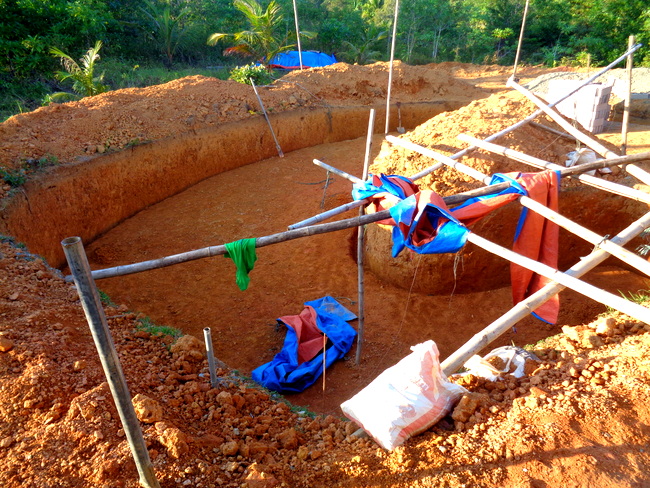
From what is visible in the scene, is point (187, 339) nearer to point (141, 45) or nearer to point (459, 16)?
point (141, 45)

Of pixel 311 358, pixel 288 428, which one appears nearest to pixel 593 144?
pixel 311 358

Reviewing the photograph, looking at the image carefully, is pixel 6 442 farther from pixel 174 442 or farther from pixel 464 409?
pixel 464 409

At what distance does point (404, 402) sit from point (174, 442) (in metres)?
1.39

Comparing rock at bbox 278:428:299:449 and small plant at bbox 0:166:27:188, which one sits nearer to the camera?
rock at bbox 278:428:299:449

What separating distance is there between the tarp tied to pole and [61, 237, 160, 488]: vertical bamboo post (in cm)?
228

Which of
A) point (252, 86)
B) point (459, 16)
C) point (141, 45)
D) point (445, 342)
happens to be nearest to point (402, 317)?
point (445, 342)

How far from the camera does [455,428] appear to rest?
285cm

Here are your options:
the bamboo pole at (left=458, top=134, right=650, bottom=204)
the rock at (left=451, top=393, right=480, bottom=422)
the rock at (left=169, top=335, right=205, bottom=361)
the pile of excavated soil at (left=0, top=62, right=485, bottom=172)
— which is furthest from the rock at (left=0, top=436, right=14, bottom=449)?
the bamboo pole at (left=458, top=134, right=650, bottom=204)

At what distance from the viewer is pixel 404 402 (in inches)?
108

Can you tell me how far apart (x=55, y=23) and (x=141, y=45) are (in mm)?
3449

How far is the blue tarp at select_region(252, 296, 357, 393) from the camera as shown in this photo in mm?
4754

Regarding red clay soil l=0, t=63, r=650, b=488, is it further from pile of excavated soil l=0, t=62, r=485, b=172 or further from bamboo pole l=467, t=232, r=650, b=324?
bamboo pole l=467, t=232, r=650, b=324

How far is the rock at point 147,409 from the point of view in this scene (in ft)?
9.30

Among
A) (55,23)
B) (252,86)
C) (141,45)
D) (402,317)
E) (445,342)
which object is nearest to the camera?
(445,342)
